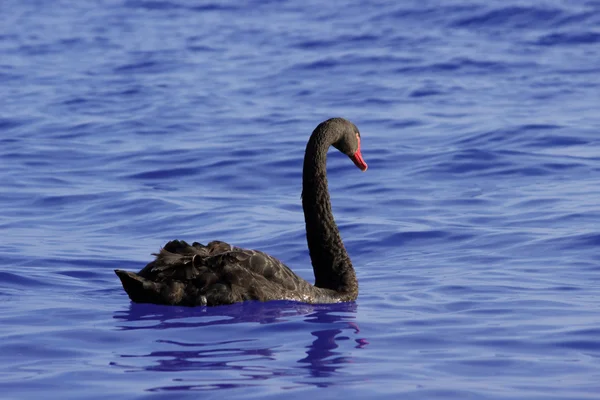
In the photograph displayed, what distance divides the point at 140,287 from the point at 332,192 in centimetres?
586

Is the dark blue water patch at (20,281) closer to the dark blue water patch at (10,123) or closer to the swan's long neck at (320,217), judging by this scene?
the swan's long neck at (320,217)

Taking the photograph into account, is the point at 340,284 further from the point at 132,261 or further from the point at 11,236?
the point at 11,236

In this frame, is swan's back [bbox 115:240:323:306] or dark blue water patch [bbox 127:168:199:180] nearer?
swan's back [bbox 115:240:323:306]

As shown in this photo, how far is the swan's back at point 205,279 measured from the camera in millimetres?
7848

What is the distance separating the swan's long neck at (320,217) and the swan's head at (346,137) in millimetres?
93

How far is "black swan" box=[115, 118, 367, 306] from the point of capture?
7879mm

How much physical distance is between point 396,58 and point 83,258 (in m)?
14.1

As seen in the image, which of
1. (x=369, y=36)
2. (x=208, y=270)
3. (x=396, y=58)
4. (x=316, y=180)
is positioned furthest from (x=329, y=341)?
(x=369, y=36)

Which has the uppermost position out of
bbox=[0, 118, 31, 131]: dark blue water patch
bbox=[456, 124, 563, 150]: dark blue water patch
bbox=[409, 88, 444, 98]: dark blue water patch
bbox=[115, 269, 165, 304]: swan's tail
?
bbox=[0, 118, 31, 131]: dark blue water patch

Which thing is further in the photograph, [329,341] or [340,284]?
[340,284]

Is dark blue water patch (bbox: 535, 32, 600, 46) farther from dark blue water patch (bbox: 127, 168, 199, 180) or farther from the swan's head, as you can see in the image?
the swan's head

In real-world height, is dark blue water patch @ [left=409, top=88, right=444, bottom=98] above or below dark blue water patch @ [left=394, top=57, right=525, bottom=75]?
below

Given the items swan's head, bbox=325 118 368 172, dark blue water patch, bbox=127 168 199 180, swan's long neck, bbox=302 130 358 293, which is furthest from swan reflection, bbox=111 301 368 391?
dark blue water patch, bbox=127 168 199 180

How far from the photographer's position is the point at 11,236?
11.2 meters
